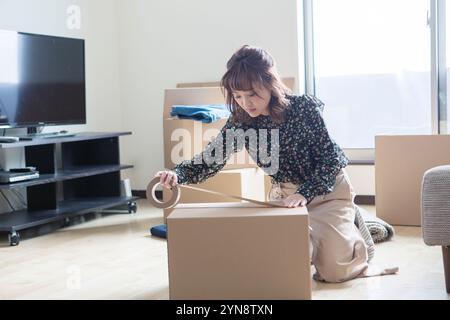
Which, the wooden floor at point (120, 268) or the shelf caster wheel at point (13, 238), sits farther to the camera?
the shelf caster wheel at point (13, 238)

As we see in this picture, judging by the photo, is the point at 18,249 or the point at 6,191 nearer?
the point at 18,249

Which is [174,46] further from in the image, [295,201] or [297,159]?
[295,201]

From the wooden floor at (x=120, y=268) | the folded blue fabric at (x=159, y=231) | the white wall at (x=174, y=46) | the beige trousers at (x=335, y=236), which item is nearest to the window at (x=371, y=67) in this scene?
the white wall at (x=174, y=46)

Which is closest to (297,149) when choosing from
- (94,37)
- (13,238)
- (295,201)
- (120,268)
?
(295,201)

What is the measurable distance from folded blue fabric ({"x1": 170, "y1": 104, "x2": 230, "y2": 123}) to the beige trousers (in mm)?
1264

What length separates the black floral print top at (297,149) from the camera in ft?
7.84

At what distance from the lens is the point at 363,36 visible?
447 centimetres

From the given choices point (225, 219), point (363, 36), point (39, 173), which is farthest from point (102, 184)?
point (225, 219)

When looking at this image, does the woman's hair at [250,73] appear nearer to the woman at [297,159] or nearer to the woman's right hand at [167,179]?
the woman at [297,159]

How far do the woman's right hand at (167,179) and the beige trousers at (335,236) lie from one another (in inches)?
19.0

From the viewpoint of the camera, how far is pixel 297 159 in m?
2.47

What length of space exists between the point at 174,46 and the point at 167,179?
2788 millimetres

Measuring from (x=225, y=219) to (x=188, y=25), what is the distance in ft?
9.97

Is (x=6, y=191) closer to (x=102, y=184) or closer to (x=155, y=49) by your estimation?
(x=102, y=184)
